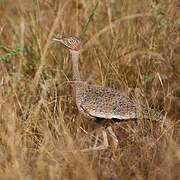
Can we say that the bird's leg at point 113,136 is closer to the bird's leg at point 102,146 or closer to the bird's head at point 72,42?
the bird's leg at point 102,146

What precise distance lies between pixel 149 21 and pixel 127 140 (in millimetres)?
1331

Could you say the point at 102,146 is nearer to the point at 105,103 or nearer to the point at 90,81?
the point at 105,103

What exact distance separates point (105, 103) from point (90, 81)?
2.51 ft

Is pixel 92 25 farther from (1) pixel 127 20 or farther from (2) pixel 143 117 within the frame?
(2) pixel 143 117

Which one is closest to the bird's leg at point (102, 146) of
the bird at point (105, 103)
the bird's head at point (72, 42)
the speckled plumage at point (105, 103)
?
the bird at point (105, 103)

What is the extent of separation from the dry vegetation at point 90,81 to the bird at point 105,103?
0.28 ft

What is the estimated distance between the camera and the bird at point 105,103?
154 inches

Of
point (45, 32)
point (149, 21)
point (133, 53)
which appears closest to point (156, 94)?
point (133, 53)

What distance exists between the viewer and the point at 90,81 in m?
4.72

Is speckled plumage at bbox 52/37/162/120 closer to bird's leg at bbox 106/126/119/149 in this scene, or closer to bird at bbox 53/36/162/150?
bird at bbox 53/36/162/150

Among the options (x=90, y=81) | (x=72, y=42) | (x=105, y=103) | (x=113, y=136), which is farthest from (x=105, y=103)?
(x=90, y=81)

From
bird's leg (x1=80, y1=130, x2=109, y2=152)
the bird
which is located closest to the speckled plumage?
the bird

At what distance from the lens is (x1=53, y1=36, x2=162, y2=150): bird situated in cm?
392

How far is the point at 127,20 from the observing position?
206 inches
